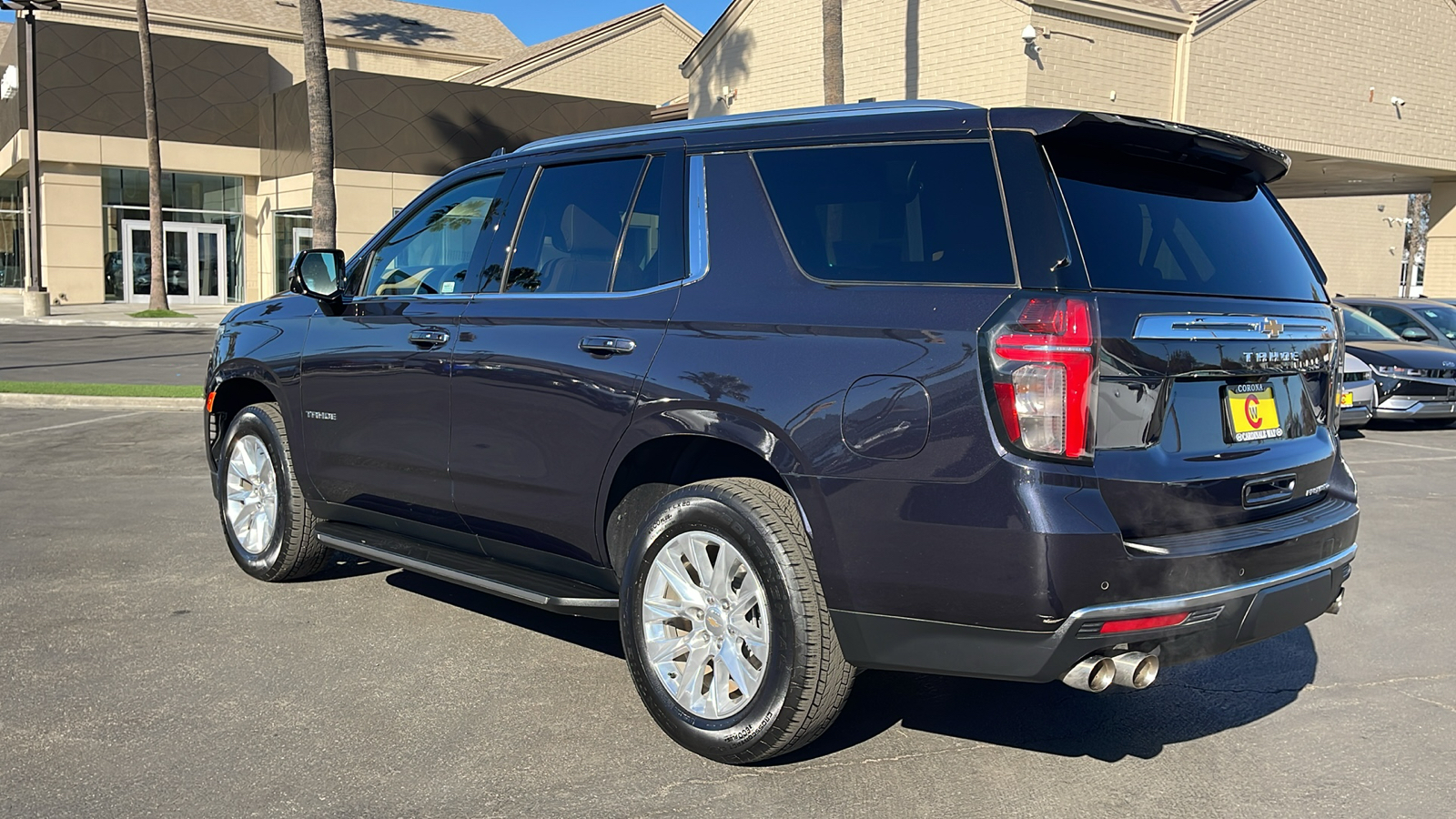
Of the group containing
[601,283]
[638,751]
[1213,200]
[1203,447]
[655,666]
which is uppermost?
[1213,200]

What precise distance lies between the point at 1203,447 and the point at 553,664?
8.67 feet

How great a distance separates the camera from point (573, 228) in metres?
4.75

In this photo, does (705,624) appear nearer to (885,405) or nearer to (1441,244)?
(885,405)

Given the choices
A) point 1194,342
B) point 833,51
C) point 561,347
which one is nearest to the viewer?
point 1194,342

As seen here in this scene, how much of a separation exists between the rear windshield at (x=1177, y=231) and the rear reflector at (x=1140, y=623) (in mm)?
919

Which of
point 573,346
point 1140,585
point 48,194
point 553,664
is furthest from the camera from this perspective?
point 48,194

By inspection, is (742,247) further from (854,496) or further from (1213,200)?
(1213,200)

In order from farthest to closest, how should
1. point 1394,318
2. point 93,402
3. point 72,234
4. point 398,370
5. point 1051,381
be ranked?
point 72,234
point 1394,318
point 93,402
point 398,370
point 1051,381

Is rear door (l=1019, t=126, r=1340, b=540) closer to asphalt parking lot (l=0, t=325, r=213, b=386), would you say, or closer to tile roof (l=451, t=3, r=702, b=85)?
asphalt parking lot (l=0, t=325, r=213, b=386)

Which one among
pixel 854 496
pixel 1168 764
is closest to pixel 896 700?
pixel 1168 764

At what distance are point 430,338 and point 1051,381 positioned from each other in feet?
8.88

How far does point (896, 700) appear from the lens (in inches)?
182

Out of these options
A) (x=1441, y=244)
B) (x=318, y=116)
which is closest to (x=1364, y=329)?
(x=318, y=116)

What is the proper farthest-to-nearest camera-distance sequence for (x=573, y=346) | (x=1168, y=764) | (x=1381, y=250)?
(x=1381, y=250)
(x=573, y=346)
(x=1168, y=764)
